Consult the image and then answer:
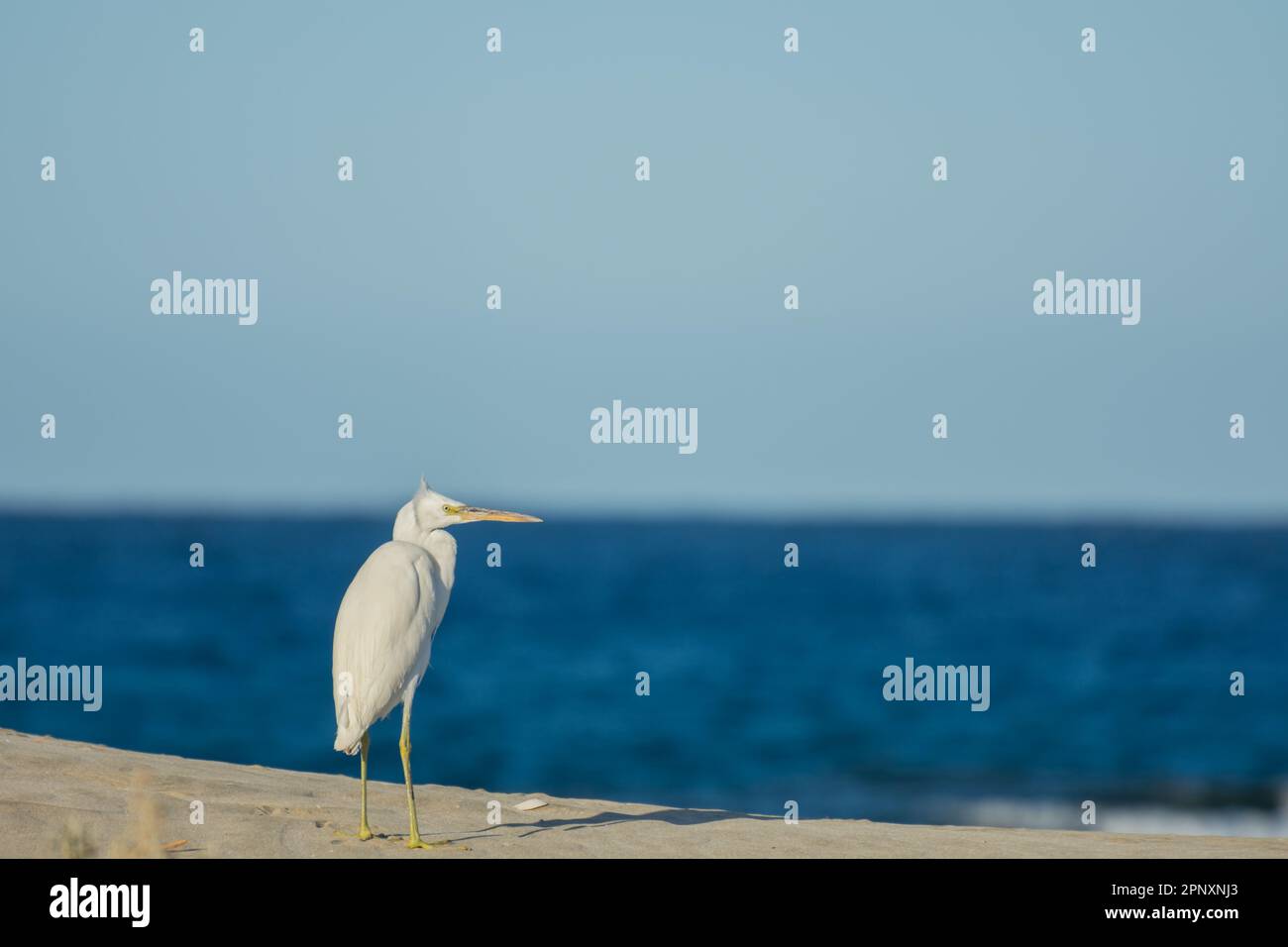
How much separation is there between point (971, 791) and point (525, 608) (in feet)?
97.1

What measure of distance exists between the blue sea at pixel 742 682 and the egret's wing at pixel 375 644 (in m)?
2.59

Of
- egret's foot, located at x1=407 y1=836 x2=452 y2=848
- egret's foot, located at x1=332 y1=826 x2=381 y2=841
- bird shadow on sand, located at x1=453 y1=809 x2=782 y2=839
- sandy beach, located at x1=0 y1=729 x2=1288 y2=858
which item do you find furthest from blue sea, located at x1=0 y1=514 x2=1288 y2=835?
bird shadow on sand, located at x1=453 y1=809 x2=782 y2=839

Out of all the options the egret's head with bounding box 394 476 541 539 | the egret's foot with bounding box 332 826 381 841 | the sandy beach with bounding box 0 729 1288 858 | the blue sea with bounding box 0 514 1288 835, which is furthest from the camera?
the blue sea with bounding box 0 514 1288 835

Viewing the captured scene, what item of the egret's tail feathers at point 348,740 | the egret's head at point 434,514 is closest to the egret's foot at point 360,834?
the egret's tail feathers at point 348,740

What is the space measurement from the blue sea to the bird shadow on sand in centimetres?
357

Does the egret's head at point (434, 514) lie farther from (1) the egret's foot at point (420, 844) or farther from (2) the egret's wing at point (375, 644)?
(1) the egret's foot at point (420, 844)

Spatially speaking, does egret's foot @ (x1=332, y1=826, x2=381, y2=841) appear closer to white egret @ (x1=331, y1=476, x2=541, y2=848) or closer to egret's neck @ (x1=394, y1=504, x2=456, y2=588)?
white egret @ (x1=331, y1=476, x2=541, y2=848)

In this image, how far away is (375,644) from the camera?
9.27 m

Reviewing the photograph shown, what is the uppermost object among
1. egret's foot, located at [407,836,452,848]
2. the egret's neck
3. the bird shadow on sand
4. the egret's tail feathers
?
the egret's neck

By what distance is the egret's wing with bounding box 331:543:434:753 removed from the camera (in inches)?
365

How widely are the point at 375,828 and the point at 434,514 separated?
6.96ft

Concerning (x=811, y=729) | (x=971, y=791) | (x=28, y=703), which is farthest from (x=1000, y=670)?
(x=28, y=703)

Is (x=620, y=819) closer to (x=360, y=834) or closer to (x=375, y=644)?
(x=360, y=834)

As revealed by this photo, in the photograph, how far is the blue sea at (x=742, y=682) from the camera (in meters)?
26.0
